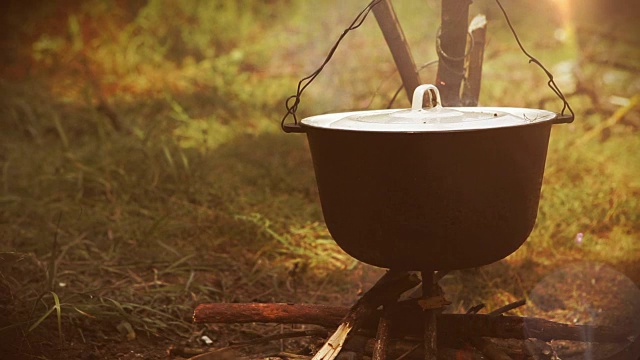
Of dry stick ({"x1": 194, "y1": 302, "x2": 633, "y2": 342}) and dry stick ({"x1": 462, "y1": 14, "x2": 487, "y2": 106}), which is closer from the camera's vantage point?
dry stick ({"x1": 194, "y1": 302, "x2": 633, "y2": 342})

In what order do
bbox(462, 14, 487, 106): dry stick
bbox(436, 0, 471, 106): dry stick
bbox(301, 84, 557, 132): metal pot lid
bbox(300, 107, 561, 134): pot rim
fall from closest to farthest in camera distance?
1. bbox(300, 107, 561, 134): pot rim
2. bbox(301, 84, 557, 132): metal pot lid
3. bbox(436, 0, 471, 106): dry stick
4. bbox(462, 14, 487, 106): dry stick

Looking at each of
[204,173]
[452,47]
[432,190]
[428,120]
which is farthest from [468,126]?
[204,173]

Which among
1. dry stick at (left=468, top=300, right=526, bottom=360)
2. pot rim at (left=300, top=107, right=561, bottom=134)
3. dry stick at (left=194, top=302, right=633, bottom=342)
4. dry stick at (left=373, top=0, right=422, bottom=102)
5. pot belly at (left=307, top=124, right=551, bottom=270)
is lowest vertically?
dry stick at (left=468, top=300, right=526, bottom=360)

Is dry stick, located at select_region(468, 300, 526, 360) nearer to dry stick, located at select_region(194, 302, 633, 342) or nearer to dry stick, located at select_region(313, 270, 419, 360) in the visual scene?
dry stick, located at select_region(194, 302, 633, 342)

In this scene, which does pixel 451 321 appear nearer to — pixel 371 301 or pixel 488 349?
pixel 488 349

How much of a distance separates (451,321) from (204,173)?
259 centimetres

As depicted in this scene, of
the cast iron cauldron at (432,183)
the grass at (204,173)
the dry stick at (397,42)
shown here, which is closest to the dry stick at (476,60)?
the dry stick at (397,42)

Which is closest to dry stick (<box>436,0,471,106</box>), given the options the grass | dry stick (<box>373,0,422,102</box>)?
dry stick (<box>373,0,422,102</box>)

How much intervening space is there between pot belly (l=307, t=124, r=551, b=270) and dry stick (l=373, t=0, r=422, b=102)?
908mm

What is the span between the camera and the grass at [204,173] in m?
3.15

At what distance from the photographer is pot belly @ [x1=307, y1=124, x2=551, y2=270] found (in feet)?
6.23

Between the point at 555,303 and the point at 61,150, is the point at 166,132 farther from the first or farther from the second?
the point at 555,303

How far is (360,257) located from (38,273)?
1.93m

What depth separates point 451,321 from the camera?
2.29 metres
